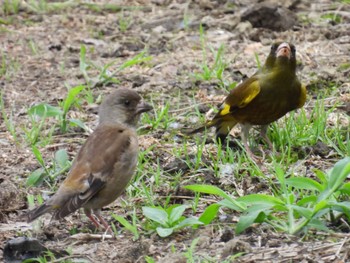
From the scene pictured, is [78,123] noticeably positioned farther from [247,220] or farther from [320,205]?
[320,205]

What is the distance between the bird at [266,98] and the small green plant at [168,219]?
6.36 ft

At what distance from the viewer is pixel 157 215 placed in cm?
584

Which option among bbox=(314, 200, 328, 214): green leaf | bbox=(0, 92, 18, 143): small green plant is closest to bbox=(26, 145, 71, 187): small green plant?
bbox=(0, 92, 18, 143): small green plant

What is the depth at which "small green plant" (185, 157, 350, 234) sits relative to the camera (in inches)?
215

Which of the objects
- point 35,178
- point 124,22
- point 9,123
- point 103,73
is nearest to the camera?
point 35,178

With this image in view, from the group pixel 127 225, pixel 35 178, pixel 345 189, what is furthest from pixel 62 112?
pixel 345 189

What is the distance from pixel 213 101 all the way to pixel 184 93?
1.37 ft

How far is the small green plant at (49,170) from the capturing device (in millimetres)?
7250

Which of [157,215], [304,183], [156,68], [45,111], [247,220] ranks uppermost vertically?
[304,183]

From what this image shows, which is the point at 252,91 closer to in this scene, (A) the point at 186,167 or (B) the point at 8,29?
(A) the point at 186,167

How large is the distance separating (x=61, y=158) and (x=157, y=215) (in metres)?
1.73

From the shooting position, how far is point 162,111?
27.1ft

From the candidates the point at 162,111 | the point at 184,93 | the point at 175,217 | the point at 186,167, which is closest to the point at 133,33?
the point at 184,93

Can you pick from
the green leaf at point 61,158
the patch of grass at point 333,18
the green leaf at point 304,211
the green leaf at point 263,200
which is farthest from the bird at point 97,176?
the patch of grass at point 333,18
